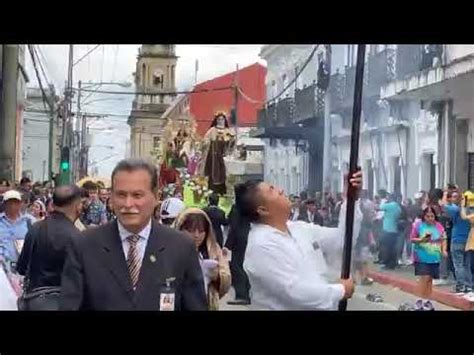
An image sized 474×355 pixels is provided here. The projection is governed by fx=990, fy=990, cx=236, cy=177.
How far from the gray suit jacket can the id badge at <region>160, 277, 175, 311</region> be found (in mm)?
12

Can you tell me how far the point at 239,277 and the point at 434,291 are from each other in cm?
117

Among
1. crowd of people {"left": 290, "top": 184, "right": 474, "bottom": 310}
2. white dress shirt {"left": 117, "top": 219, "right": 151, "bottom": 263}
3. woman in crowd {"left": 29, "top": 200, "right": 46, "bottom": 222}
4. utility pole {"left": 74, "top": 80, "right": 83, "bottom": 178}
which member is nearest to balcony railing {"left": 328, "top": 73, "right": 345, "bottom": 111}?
crowd of people {"left": 290, "top": 184, "right": 474, "bottom": 310}

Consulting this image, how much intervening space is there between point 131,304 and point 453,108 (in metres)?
2.64

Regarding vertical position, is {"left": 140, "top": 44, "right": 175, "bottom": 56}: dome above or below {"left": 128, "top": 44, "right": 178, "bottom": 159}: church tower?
above

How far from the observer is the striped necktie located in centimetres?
318

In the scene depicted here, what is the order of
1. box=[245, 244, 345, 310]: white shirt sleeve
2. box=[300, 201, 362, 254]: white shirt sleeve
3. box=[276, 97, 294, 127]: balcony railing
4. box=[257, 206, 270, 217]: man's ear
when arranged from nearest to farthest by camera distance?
1. box=[245, 244, 345, 310]: white shirt sleeve
2. box=[257, 206, 270, 217]: man's ear
3. box=[300, 201, 362, 254]: white shirt sleeve
4. box=[276, 97, 294, 127]: balcony railing

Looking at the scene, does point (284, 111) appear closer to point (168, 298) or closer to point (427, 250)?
point (427, 250)

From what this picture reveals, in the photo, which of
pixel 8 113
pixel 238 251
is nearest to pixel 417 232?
pixel 238 251

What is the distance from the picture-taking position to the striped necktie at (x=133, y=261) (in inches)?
125

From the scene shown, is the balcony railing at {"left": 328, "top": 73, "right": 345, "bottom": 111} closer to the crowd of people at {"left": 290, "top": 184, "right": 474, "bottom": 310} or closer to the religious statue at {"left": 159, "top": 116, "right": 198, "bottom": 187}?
the crowd of people at {"left": 290, "top": 184, "right": 474, "bottom": 310}

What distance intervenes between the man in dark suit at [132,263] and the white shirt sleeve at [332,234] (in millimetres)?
798

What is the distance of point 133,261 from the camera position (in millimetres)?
3186
